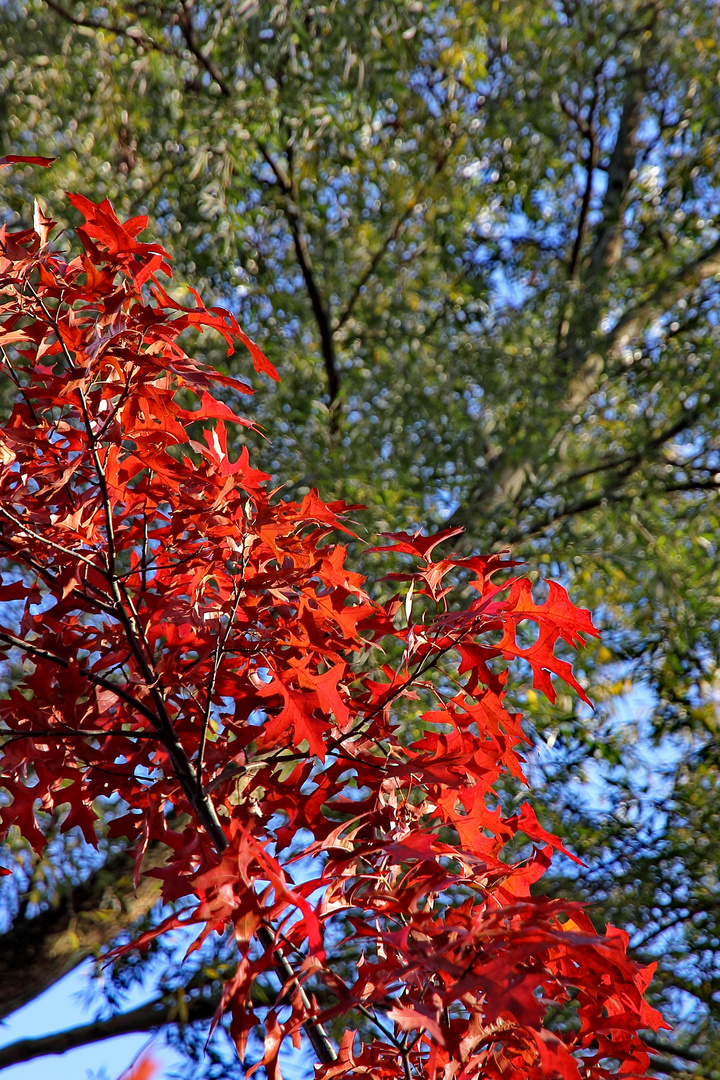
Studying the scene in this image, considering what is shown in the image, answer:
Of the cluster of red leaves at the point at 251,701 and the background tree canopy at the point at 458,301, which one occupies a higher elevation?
the background tree canopy at the point at 458,301

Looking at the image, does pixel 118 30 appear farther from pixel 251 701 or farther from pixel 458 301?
pixel 251 701

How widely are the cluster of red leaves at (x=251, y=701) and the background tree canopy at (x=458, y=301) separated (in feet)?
4.86

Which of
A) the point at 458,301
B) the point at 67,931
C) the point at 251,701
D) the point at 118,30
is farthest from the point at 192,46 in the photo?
the point at 67,931

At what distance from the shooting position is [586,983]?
0.83 m

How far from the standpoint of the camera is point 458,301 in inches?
151

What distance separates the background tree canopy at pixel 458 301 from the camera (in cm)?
275

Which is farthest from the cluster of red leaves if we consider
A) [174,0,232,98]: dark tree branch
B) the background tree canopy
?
[174,0,232,98]: dark tree branch

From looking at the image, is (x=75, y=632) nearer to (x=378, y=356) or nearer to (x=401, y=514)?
(x=401, y=514)

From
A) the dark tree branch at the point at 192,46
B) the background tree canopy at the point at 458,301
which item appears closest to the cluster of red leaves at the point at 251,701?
the background tree canopy at the point at 458,301

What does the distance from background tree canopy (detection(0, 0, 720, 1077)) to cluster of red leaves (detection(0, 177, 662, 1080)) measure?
1.48 meters

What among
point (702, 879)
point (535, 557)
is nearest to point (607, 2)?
point (535, 557)

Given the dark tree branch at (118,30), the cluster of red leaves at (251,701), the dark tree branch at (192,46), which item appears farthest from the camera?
the dark tree branch at (192,46)

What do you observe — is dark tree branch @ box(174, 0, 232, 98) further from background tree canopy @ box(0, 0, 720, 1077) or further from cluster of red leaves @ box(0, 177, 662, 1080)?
cluster of red leaves @ box(0, 177, 662, 1080)

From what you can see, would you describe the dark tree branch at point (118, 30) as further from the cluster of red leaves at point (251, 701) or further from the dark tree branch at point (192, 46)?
the cluster of red leaves at point (251, 701)
